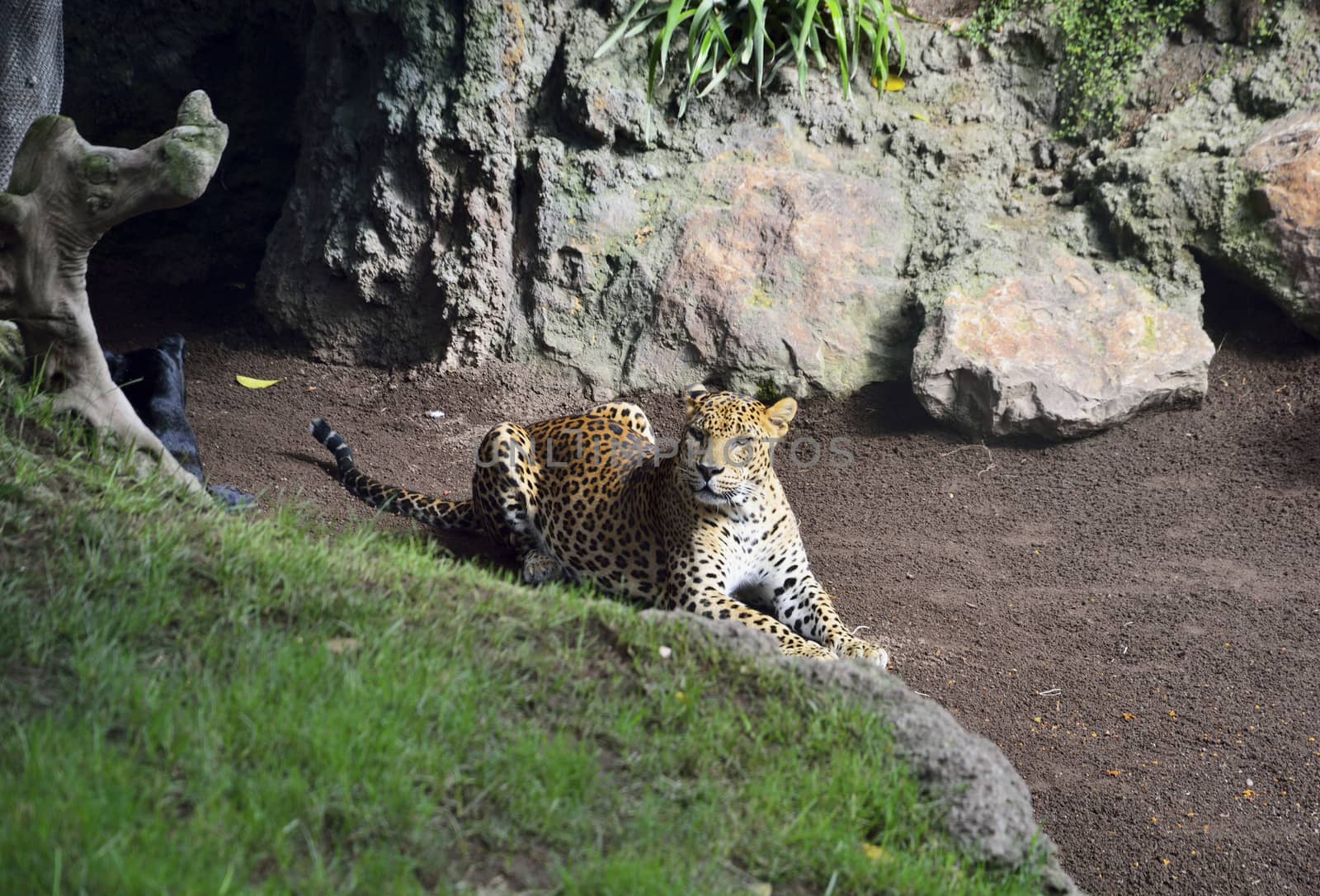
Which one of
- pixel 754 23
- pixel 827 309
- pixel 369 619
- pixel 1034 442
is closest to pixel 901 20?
pixel 754 23

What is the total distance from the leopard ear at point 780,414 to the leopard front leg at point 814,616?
2.75 ft

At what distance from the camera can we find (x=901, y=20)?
10.1 meters

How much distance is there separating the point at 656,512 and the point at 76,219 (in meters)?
3.33

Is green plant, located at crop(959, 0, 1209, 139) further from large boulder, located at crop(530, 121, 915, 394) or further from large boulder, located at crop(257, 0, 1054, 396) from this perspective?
large boulder, located at crop(530, 121, 915, 394)

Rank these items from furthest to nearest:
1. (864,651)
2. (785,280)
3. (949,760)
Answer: (785,280)
(864,651)
(949,760)

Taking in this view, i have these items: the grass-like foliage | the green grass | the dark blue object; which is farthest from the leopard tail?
the grass-like foliage

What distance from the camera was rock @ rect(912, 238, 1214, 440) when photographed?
8.50m

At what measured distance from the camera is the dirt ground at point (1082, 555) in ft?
16.6

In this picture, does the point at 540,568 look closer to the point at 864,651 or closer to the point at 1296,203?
the point at 864,651

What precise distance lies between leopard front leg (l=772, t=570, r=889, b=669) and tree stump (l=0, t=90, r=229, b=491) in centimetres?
319

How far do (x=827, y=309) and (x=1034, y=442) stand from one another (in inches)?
75.8

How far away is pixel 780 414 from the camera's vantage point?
6617 mm

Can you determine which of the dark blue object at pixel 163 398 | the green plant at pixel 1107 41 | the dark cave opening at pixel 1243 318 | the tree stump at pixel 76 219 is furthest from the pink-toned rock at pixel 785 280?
the tree stump at pixel 76 219

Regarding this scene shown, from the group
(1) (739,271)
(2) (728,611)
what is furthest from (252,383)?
(2) (728,611)
